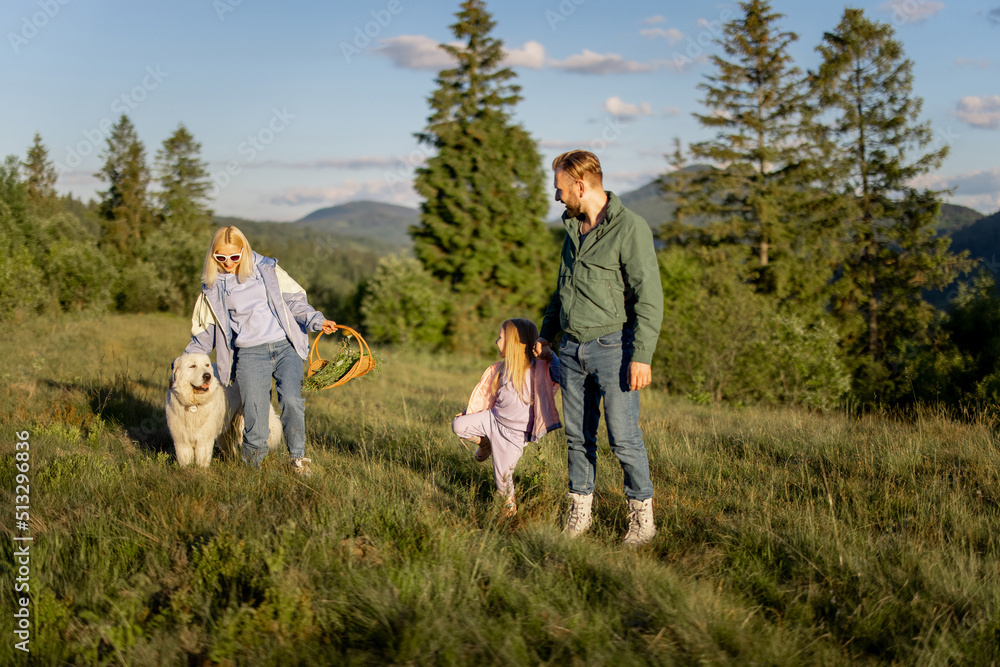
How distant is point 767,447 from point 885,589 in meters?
2.80

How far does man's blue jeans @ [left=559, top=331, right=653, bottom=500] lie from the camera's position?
3.71 meters

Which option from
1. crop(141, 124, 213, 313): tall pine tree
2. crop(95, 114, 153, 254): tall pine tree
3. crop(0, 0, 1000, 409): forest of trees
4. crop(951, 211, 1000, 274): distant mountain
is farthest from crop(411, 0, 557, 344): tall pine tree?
crop(951, 211, 1000, 274): distant mountain

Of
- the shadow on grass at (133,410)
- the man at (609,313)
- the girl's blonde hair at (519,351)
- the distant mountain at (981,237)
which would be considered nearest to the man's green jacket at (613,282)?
the man at (609,313)

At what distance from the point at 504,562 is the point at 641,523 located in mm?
1022

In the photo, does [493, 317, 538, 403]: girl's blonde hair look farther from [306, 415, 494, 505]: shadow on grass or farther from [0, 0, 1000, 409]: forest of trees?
[0, 0, 1000, 409]: forest of trees

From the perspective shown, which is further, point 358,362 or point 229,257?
point 358,362

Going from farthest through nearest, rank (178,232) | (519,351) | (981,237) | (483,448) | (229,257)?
(981,237)
(178,232)
(229,257)
(483,448)
(519,351)

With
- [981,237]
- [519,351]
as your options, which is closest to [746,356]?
[519,351]

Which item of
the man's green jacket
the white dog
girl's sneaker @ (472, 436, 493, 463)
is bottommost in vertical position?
girl's sneaker @ (472, 436, 493, 463)

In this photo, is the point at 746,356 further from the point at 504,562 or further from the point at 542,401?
the point at 504,562

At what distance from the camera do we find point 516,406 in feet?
14.3

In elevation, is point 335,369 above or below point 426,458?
above

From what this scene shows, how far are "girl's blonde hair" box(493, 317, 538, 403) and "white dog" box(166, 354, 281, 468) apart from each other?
2.30 metres

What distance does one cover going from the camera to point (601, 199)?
3.78 m
